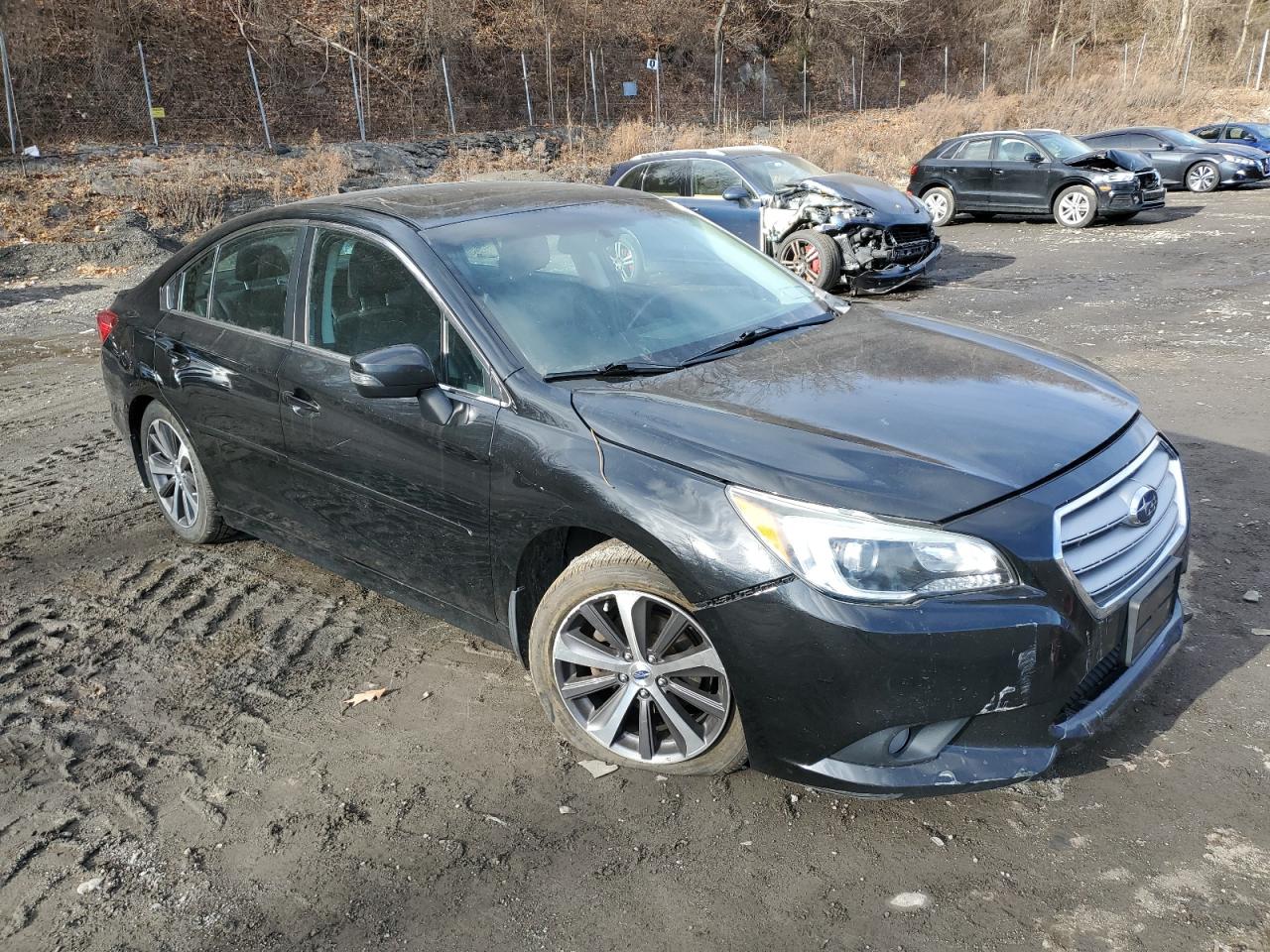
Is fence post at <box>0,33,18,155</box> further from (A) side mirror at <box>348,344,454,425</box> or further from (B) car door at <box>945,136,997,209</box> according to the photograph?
Result: (A) side mirror at <box>348,344,454,425</box>

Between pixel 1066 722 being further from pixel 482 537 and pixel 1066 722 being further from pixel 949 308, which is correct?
pixel 949 308

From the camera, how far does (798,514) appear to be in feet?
8.68

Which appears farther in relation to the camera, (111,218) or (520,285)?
(111,218)

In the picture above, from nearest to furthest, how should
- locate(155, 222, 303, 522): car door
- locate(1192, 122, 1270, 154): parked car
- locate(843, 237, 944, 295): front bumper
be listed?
locate(155, 222, 303, 522): car door → locate(843, 237, 944, 295): front bumper → locate(1192, 122, 1270, 154): parked car

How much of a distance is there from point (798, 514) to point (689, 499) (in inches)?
12.1

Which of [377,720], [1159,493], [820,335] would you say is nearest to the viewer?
[1159,493]

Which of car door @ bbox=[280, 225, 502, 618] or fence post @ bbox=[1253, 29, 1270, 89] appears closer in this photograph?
car door @ bbox=[280, 225, 502, 618]

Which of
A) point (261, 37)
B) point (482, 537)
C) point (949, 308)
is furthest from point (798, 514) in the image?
point (261, 37)

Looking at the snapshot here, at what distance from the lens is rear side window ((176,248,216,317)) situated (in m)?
4.62

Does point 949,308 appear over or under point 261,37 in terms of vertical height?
under

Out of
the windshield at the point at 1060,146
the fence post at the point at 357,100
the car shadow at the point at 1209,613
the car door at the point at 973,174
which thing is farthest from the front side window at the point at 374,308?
the fence post at the point at 357,100

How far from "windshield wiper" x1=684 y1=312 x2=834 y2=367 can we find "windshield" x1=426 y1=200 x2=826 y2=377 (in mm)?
31

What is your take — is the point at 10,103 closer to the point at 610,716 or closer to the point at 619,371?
the point at 619,371

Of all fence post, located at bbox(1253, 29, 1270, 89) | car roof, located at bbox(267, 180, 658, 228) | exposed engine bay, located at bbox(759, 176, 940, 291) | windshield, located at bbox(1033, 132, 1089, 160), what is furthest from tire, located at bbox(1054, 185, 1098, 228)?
fence post, located at bbox(1253, 29, 1270, 89)
